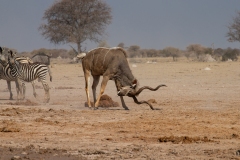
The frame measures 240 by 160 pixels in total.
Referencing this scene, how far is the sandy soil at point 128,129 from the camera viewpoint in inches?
379

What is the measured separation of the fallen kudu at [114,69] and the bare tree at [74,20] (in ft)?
121

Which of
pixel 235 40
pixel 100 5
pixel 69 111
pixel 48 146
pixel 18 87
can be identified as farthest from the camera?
pixel 100 5

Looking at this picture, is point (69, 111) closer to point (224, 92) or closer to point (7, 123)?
point (7, 123)

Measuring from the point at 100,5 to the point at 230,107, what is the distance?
3938cm

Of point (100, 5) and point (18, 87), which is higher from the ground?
point (100, 5)

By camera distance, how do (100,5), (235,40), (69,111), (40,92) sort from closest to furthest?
(69,111)
(40,92)
(235,40)
(100,5)

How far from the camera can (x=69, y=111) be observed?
15680 mm

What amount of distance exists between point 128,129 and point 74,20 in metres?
42.7

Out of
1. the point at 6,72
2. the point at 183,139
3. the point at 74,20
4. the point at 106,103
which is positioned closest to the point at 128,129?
the point at 183,139

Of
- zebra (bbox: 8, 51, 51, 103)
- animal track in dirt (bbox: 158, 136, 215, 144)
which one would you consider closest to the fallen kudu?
zebra (bbox: 8, 51, 51, 103)

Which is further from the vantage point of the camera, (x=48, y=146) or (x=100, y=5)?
(x=100, y=5)

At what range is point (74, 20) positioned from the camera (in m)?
54.2

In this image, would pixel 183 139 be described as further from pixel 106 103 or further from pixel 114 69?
pixel 106 103

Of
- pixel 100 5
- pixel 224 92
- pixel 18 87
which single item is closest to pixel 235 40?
pixel 100 5
